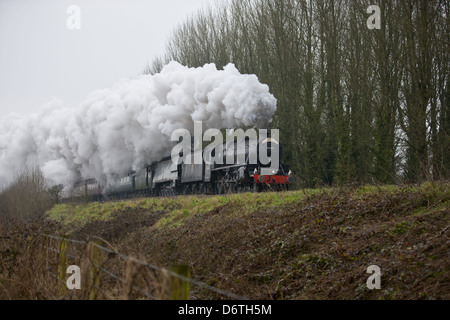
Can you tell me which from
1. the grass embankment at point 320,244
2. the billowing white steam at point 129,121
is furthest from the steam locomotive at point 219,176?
the grass embankment at point 320,244

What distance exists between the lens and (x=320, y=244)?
27.8 ft

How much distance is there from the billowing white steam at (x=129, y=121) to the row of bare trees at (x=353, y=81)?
11.8 ft

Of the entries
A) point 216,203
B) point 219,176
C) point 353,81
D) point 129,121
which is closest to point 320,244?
point 216,203

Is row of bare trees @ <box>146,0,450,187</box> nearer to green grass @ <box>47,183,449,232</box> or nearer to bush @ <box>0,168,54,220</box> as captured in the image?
green grass @ <box>47,183,449,232</box>

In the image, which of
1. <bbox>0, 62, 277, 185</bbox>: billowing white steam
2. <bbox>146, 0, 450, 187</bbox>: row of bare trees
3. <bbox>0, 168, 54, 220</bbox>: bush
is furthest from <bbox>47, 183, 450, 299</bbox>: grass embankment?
<bbox>0, 168, 54, 220</bbox>: bush

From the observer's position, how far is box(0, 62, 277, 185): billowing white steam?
20938 millimetres

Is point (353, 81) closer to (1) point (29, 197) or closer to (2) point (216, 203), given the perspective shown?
(2) point (216, 203)

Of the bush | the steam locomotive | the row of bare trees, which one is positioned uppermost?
the row of bare trees

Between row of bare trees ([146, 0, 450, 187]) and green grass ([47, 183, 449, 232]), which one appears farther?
row of bare trees ([146, 0, 450, 187])

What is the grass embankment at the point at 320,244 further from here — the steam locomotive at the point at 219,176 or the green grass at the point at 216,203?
the steam locomotive at the point at 219,176

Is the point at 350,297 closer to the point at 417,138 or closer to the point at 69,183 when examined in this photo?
the point at 417,138

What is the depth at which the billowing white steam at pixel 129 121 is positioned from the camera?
2094 centimetres

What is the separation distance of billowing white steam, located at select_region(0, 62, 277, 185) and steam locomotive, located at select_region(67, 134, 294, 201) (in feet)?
3.09

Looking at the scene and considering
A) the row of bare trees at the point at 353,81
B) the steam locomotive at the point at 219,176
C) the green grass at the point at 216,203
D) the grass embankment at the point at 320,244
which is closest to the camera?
the grass embankment at the point at 320,244
